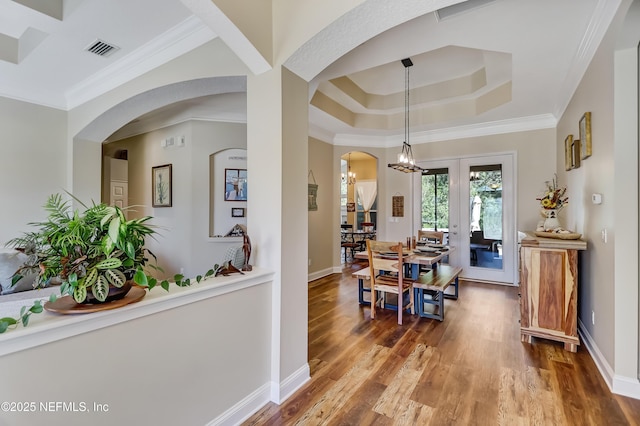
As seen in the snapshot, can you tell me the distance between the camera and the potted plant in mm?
1225

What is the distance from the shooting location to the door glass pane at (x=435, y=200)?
575cm

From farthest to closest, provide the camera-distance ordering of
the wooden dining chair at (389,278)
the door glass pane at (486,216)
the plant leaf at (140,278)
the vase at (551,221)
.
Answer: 1. the door glass pane at (486,216)
2. the wooden dining chair at (389,278)
3. the vase at (551,221)
4. the plant leaf at (140,278)

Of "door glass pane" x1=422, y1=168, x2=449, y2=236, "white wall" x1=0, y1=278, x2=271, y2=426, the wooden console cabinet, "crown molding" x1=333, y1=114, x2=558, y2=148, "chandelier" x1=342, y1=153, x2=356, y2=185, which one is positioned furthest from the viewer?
"chandelier" x1=342, y1=153, x2=356, y2=185

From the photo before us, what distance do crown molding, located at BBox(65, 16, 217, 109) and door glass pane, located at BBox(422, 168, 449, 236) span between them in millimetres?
4713

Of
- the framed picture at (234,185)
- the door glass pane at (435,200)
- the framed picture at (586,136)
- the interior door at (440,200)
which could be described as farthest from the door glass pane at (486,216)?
the framed picture at (234,185)

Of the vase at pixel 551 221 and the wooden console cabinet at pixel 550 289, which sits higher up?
the vase at pixel 551 221

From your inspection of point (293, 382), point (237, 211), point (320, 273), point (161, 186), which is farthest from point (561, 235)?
point (161, 186)

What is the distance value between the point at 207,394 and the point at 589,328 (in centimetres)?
343

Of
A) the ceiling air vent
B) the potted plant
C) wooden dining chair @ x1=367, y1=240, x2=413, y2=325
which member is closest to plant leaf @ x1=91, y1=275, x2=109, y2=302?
the potted plant

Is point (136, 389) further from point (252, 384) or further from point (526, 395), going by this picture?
point (526, 395)

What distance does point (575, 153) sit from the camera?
11.0ft

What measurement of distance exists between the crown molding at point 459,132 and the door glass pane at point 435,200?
2.24ft

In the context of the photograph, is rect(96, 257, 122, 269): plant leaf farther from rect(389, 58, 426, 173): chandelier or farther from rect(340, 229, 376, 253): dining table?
rect(340, 229, 376, 253): dining table

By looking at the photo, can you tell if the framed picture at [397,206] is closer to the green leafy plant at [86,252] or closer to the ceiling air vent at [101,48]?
the ceiling air vent at [101,48]
